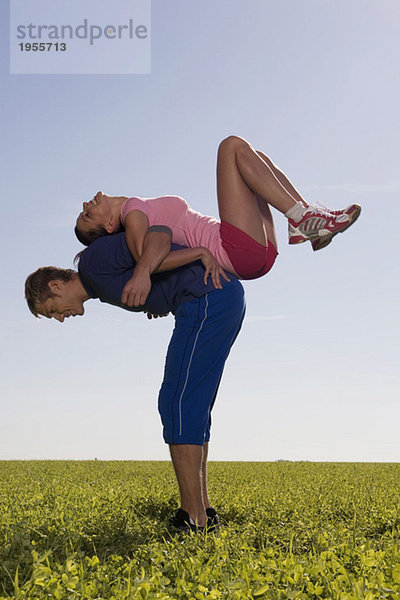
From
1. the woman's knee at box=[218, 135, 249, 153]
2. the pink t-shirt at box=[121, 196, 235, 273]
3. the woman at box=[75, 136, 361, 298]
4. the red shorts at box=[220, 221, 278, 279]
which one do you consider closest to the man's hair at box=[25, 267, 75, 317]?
the woman at box=[75, 136, 361, 298]

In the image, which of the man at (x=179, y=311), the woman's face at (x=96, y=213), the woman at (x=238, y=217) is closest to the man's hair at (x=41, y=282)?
the man at (x=179, y=311)

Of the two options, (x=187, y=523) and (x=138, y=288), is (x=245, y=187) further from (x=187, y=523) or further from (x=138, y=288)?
(x=187, y=523)

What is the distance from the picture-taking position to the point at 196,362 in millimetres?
4953

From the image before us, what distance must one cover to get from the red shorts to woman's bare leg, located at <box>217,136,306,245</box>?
0.05 metres

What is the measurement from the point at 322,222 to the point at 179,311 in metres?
1.43

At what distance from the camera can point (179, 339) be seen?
507 cm

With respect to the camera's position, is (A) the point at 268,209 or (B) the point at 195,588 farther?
(A) the point at 268,209

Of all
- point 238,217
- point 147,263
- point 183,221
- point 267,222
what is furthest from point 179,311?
point 267,222

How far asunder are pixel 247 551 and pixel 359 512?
7.56ft

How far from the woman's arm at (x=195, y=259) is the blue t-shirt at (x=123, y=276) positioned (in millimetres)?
100

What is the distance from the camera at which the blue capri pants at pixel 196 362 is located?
486 centimetres

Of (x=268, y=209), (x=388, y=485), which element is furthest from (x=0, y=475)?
(x=268, y=209)

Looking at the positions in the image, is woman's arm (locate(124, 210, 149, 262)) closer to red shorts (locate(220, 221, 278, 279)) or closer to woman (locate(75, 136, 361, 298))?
woman (locate(75, 136, 361, 298))

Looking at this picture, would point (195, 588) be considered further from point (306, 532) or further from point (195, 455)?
point (306, 532)
